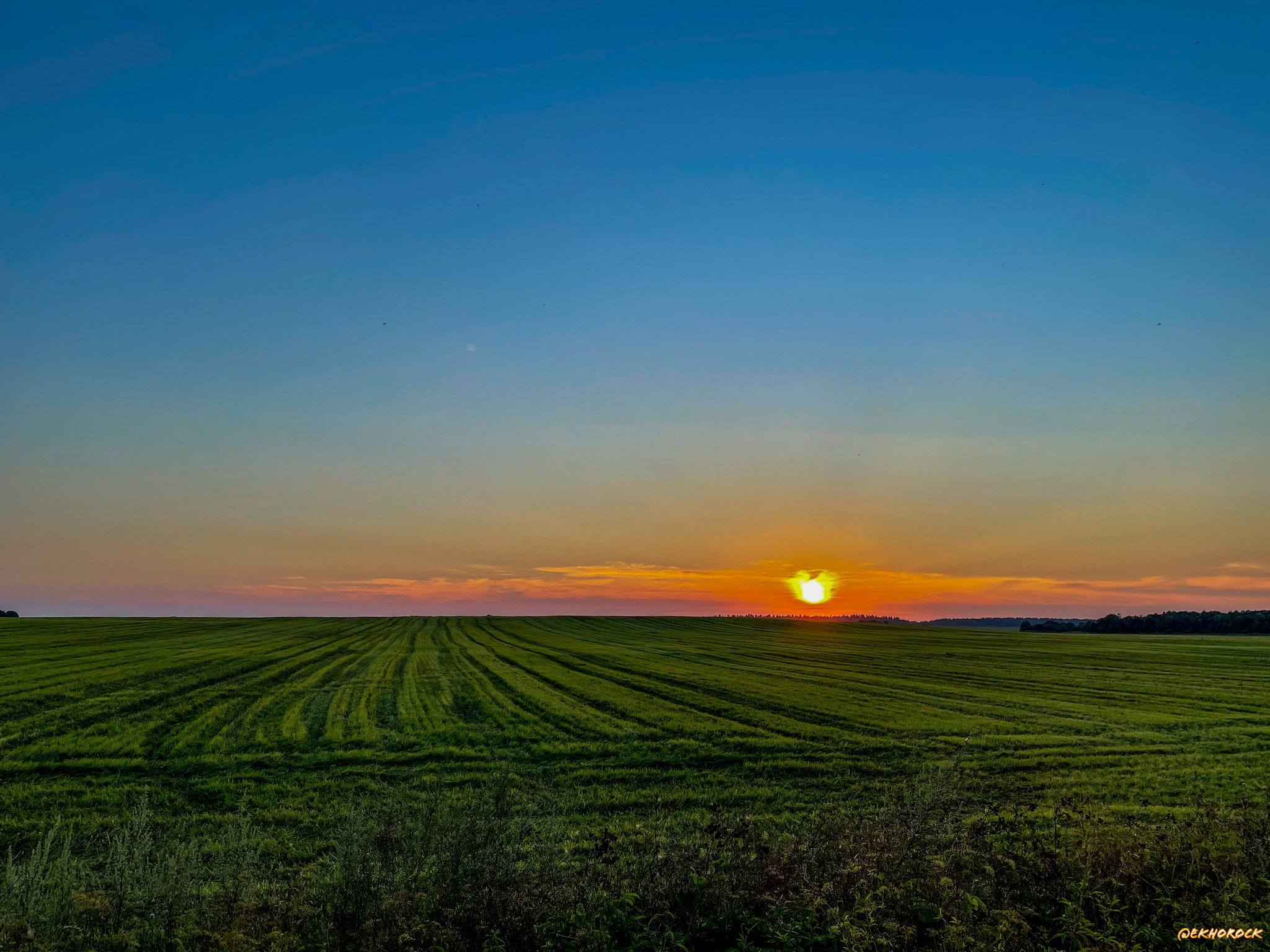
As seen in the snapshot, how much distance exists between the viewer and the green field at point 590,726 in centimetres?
1559

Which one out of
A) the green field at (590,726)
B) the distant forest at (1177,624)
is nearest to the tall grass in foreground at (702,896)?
the green field at (590,726)

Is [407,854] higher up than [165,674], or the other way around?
[407,854]

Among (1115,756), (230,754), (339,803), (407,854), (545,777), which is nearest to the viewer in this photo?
(407,854)

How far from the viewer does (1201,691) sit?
105ft

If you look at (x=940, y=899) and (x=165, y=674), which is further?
(x=165, y=674)

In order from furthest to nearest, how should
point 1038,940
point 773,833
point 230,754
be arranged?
point 230,754, point 773,833, point 1038,940

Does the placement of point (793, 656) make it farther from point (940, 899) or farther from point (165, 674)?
point (940, 899)

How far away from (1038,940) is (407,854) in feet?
21.5

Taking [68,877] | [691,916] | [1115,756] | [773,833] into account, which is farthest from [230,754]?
[1115,756]

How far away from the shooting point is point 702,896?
7.34 meters

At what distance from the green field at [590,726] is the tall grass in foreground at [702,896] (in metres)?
6.24

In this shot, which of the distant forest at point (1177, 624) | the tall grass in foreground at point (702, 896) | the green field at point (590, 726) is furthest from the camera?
the distant forest at point (1177, 624)

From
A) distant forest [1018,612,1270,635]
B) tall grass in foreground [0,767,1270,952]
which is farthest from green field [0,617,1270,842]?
distant forest [1018,612,1270,635]

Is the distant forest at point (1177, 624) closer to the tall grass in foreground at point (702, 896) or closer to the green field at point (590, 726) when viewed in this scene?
the green field at point (590, 726)
